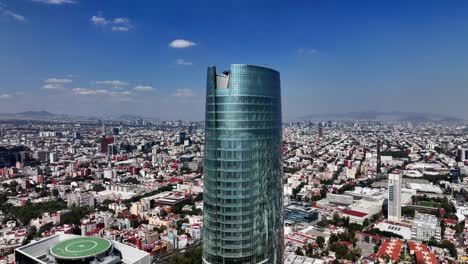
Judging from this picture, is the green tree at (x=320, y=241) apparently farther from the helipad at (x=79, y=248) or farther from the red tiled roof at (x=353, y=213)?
the helipad at (x=79, y=248)

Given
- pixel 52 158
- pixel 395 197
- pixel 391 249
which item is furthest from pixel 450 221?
pixel 52 158

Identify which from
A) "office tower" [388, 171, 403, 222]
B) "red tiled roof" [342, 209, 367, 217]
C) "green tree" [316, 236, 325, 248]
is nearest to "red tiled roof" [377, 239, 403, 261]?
"green tree" [316, 236, 325, 248]

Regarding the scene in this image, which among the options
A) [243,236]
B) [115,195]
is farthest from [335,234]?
[115,195]

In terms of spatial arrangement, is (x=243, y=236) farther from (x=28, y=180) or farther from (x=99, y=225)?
(x=28, y=180)

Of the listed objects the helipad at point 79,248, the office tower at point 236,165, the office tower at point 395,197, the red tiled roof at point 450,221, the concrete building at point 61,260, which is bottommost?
the red tiled roof at point 450,221

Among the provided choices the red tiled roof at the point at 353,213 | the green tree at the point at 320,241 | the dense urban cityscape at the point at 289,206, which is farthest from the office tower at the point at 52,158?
the green tree at the point at 320,241

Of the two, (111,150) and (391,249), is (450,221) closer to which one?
(391,249)
